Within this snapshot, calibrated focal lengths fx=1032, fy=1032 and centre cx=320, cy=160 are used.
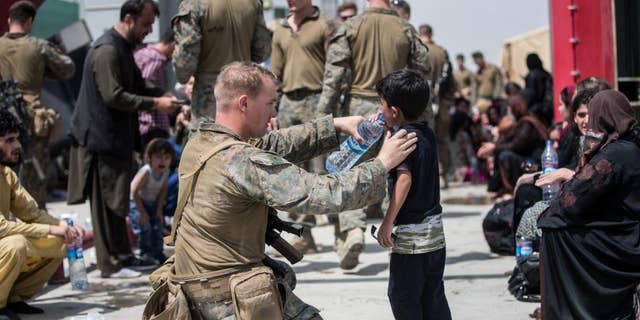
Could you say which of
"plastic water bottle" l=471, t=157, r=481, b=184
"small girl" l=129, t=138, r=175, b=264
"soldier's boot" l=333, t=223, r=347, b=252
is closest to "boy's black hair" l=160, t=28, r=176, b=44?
"small girl" l=129, t=138, r=175, b=264

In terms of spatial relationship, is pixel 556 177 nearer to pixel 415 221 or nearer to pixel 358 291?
pixel 415 221

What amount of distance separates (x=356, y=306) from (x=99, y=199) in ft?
7.64

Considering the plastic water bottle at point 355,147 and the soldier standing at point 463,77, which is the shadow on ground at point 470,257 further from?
the soldier standing at point 463,77

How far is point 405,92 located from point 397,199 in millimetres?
494

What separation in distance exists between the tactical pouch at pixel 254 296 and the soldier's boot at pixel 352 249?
345 centimetres

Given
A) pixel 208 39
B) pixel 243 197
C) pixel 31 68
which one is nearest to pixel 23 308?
pixel 208 39

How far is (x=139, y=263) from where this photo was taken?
790 centimetres

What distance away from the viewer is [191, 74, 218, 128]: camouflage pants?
7.64 meters

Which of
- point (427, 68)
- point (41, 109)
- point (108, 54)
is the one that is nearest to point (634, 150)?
point (427, 68)

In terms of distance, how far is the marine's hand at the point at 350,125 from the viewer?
4402 millimetres

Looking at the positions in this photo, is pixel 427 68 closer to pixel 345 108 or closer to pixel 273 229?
pixel 345 108

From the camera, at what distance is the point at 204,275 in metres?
3.99

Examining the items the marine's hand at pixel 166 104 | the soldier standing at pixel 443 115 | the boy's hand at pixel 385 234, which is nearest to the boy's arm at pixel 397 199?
the boy's hand at pixel 385 234

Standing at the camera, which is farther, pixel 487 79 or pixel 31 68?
pixel 487 79
